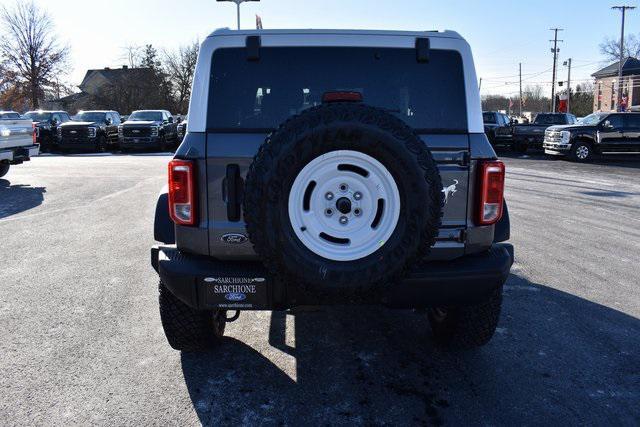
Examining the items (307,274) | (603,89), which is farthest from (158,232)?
(603,89)

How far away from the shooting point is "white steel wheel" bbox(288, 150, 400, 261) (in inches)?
106

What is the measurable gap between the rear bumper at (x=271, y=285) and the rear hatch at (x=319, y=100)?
0.40 feet

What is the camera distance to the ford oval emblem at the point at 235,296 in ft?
9.59

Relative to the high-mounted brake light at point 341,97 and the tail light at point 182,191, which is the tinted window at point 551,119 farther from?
the tail light at point 182,191

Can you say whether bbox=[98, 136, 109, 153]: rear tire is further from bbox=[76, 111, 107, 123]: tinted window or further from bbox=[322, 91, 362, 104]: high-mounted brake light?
bbox=[322, 91, 362, 104]: high-mounted brake light

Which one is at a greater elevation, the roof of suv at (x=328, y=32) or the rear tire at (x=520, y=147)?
the roof of suv at (x=328, y=32)

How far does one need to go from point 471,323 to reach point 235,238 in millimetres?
1651

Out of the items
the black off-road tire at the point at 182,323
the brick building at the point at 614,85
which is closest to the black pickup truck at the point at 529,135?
the black off-road tire at the point at 182,323

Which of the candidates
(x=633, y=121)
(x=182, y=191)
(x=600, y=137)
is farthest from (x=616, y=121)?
(x=182, y=191)

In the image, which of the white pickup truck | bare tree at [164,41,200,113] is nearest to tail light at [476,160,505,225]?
the white pickup truck

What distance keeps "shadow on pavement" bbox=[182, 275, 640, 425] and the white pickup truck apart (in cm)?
1029

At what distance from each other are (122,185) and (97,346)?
9.12 m

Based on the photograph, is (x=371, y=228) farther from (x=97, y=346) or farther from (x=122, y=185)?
(x=122, y=185)

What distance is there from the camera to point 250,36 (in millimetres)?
3123
